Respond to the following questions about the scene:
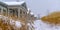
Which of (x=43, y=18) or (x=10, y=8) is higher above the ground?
(x=10, y=8)

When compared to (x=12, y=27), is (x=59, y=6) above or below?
above

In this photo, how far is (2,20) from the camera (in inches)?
56.8

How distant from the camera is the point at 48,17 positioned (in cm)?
336

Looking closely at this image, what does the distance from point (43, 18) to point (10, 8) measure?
1.27 meters

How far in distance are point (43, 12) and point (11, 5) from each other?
4.26 feet

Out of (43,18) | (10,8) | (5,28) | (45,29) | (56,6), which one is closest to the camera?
(5,28)

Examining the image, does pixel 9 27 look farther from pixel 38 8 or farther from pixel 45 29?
pixel 38 8

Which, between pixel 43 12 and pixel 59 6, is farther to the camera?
pixel 59 6

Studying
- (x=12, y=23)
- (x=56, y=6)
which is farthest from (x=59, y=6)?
(x=12, y=23)

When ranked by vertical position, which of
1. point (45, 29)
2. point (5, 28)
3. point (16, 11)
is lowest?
point (45, 29)

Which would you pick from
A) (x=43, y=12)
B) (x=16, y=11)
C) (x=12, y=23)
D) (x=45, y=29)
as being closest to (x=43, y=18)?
(x=43, y=12)

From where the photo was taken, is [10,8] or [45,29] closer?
[10,8]

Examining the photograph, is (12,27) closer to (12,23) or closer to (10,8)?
(12,23)

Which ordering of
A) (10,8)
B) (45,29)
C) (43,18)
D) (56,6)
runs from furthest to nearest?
(56,6)
(43,18)
(45,29)
(10,8)
